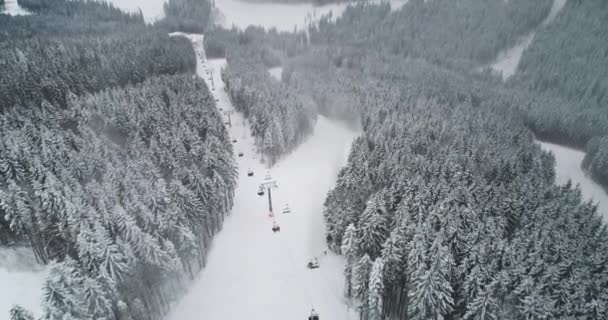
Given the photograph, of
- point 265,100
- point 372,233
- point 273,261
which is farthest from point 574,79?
point 273,261

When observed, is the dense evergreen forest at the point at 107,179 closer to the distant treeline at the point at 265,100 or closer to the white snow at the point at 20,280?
the white snow at the point at 20,280

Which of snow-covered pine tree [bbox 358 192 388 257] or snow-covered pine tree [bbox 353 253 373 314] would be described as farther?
snow-covered pine tree [bbox 358 192 388 257]

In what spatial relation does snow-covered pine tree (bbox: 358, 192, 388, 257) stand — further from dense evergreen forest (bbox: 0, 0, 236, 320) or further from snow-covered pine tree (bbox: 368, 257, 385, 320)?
dense evergreen forest (bbox: 0, 0, 236, 320)

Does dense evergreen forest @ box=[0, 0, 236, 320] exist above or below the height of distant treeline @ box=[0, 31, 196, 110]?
below

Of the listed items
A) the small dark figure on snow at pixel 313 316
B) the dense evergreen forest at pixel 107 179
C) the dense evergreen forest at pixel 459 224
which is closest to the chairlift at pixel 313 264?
the dense evergreen forest at pixel 459 224

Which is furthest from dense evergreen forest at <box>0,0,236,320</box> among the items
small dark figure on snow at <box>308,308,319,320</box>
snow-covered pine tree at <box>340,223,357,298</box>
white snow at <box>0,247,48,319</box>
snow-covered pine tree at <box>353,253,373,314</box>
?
snow-covered pine tree at <box>353,253,373,314</box>

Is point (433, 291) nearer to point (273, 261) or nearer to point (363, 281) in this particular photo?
point (363, 281)

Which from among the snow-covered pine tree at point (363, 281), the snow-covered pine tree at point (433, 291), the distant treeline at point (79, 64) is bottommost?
the snow-covered pine tree at point (363, 281)
